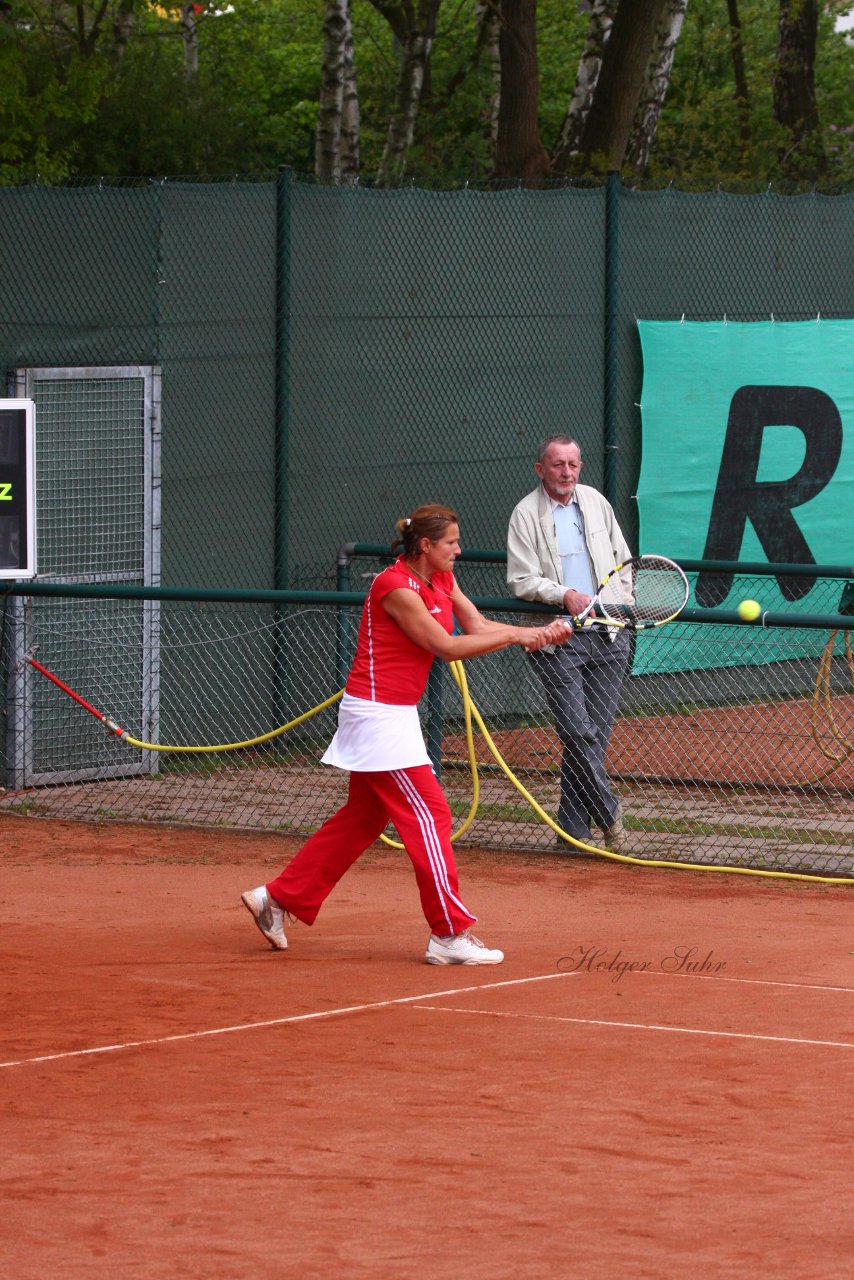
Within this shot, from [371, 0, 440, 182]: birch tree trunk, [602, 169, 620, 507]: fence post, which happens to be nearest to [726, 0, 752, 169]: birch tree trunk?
[371, 0, 440, 182]: birch tree trunk

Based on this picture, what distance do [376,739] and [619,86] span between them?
37.9ft

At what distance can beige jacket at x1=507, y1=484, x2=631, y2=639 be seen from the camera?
9938 millimetres

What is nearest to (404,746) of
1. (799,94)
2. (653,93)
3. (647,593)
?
(647,593)

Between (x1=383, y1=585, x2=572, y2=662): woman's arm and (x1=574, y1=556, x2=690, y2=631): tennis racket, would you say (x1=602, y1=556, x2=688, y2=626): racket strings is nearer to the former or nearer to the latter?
(x1=574, y1=556, x2=690, y2=631): tennis racket

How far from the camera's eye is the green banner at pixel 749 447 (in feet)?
45.8

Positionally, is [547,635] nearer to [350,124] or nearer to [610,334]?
[610,334]

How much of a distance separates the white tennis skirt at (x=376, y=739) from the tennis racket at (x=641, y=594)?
1.63 metres

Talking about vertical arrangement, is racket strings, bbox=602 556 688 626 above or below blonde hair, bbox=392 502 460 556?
below

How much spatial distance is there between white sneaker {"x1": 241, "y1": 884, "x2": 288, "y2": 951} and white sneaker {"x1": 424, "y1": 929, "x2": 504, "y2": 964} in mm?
610

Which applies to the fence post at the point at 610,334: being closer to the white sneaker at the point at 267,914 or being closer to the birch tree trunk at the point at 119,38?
the white sneaker at the point at 267,914

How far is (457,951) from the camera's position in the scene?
24.9ft

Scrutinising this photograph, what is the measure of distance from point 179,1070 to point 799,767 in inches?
254

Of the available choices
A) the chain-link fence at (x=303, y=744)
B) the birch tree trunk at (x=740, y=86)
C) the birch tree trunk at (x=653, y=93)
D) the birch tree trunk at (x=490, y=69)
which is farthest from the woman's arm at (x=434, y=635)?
the birch tree trunk at (x=740, y=86)

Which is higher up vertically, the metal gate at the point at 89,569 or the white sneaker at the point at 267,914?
the metal gate at the point at 89,569
